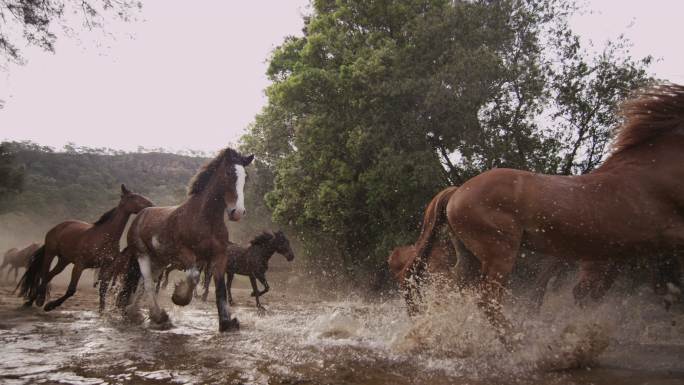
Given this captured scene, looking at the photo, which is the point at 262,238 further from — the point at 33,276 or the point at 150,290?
the point at 150,290

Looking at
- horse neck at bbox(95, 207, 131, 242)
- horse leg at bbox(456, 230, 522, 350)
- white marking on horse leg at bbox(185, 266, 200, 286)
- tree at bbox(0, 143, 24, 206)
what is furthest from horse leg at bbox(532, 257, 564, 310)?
tree at bbox(0, 143, 24, 206)

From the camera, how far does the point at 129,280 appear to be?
6.97 metres

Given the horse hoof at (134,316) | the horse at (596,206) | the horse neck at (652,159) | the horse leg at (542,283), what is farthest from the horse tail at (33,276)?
the horse neck at (652,159)

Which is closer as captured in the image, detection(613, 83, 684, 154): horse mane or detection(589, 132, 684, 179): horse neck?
detection(589, 132, 684, 179): horse neck

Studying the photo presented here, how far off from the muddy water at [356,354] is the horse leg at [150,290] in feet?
1.60

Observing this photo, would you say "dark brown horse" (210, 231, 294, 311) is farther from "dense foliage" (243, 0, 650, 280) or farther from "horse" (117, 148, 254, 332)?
"horse" (117, 148, 254, 332)

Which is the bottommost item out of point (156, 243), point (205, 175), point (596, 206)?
point (156, 243)

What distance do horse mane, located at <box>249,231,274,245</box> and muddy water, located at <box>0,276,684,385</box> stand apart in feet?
19.9

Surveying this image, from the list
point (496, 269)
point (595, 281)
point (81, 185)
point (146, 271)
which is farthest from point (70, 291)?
point (81, 185)

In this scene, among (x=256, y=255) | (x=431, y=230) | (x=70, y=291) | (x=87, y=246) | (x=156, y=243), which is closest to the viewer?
(x=431, y=230)

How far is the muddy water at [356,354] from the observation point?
10.2 feet

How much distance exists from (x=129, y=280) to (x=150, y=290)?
2.88 feet

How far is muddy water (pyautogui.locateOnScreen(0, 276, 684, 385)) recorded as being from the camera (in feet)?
10.2

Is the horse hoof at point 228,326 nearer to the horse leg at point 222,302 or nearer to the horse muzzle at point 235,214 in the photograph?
the horse leg at point 222,302
